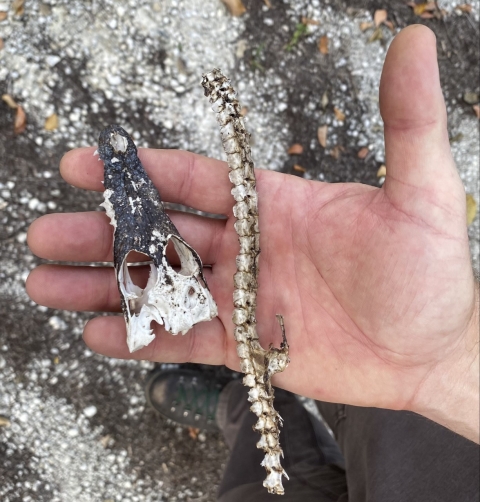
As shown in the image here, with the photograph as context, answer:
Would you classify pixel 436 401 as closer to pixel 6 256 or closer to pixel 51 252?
pixel 51 252

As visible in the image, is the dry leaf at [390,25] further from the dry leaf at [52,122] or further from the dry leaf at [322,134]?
the dry leaf at [52,122]

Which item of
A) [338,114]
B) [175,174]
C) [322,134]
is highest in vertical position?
[338,114]

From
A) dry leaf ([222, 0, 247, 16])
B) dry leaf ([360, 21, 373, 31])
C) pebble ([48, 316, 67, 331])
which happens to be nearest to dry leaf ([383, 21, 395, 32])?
dry leaf ([360, 21, 373, 31])

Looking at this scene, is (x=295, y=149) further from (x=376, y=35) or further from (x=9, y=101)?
(x=9, y=101)

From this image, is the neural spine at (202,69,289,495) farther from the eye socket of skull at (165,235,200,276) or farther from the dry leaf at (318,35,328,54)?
the dry leaf at (318,35,328,54)

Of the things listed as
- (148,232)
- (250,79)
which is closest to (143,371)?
(148,232)

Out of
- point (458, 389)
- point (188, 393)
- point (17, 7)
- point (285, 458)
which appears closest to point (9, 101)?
point (17, 7)
